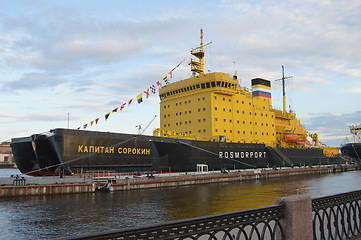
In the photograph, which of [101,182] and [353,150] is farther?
[353,150]

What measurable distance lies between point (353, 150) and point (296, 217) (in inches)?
3371

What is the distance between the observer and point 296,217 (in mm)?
5504

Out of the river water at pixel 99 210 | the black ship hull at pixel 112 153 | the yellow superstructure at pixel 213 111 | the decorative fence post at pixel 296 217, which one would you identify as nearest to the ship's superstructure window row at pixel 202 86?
the yellow superstructure at pixel 213 111

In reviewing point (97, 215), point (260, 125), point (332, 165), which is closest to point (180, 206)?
point (97, 215)

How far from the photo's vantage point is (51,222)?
15797mm

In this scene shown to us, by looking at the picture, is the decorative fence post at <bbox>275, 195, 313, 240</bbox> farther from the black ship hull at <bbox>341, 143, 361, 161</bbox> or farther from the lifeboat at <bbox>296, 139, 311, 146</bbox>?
the black ship hull at <bbox>341, 143, 361, 161</bbox>

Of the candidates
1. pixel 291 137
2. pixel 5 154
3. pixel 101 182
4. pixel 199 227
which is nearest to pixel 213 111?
pixel 101 182

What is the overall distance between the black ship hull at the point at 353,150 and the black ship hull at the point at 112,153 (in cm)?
5328

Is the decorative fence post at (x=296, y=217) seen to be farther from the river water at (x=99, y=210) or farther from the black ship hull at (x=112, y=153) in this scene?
the black ship hull at (x=112, y=153)

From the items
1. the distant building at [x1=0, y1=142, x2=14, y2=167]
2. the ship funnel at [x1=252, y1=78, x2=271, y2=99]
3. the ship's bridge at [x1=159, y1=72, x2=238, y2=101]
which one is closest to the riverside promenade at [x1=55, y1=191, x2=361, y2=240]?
the ship's bridge at [x1=159, y1=72, x2=238, y2=101]

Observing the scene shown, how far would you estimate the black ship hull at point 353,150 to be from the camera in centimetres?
7838

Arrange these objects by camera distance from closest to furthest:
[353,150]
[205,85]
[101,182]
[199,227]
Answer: [199,227]
[101,182]
[205,85]
[353,150]

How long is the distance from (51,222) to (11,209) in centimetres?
537

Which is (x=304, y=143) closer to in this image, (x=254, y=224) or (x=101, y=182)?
(x=101, y=182)
